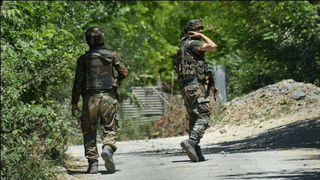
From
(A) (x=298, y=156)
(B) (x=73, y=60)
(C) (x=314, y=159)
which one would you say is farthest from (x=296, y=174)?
(B) (x=73, y=60)

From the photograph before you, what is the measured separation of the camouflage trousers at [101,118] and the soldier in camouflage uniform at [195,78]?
1.32m

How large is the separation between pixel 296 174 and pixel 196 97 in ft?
9.82

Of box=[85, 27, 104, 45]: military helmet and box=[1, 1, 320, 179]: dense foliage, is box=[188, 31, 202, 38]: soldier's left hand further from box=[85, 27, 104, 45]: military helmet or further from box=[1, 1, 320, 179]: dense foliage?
box=[1, 1, 320, 179]: dense foliage

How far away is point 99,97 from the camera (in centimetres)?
980

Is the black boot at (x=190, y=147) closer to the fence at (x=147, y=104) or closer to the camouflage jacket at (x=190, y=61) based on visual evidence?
the camouflage jacket at (x=190, y=61)

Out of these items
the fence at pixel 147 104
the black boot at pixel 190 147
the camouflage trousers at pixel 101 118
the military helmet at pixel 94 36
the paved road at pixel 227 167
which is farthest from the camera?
the fence at pixel 147 104

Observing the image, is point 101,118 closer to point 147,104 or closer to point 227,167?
point 227,167

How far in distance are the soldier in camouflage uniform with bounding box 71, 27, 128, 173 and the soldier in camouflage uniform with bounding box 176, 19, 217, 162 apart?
1245 millimetres

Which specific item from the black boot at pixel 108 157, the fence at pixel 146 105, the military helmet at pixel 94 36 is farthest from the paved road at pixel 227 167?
the fence at pixel 146 105

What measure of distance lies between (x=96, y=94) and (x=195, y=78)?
1.70 metres

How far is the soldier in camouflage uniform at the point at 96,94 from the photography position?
9820mm

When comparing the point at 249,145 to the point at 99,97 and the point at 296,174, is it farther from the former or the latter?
the point at 296,174

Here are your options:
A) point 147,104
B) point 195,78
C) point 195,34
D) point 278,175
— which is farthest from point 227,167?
point 147,104

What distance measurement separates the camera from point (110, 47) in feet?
82.2
